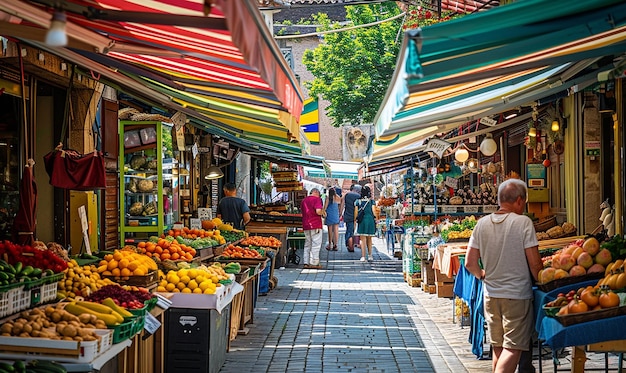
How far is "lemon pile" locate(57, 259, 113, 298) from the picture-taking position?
7.25 m

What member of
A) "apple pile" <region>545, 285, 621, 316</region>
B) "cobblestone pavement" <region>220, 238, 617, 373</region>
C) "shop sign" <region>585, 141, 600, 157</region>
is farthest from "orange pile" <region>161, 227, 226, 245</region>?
"apple pile" <region>545, 285, 621, 316</region>

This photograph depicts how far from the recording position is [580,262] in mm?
7090

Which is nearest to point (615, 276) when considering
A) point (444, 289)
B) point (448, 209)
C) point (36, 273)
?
point (36, 273)

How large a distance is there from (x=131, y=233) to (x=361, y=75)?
24724 millimetres

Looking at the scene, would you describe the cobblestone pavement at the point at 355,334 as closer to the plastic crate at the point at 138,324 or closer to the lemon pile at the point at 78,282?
the lemon pile at the point at 78,282

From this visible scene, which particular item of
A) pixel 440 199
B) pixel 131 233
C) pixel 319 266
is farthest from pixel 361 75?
pixel 131 233

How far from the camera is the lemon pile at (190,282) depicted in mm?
8242

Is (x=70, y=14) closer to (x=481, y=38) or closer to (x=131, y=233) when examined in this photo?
(x=481, y=38)

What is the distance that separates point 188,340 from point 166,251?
246 centimetres

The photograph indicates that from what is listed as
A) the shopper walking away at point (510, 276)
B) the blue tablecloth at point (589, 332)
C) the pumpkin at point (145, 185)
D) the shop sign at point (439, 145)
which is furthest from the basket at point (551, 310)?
the shop sign at point (439, 145)

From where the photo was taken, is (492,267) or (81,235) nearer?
(492,267)

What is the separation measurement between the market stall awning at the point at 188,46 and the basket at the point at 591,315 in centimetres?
268

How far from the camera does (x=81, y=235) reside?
38.5 ft

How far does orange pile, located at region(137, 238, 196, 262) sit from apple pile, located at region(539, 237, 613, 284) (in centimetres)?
475
